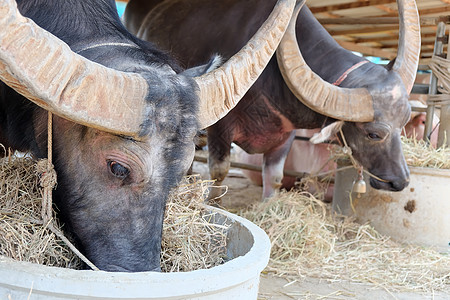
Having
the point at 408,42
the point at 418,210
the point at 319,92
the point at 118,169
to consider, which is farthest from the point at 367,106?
the point at 118,169

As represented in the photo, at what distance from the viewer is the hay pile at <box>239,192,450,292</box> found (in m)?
3.46

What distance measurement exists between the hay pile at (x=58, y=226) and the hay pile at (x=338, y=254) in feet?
3.89

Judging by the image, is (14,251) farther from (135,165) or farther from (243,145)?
(243,145)

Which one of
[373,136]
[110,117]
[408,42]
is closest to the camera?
[110,117]

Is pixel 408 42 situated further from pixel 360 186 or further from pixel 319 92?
pixel 360 186

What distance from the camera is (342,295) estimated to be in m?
3.16

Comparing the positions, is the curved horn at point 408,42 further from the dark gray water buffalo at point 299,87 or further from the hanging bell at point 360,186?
the hanging bell at point 360,186

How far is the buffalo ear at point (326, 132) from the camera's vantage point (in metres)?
4.05

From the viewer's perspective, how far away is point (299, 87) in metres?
3.85

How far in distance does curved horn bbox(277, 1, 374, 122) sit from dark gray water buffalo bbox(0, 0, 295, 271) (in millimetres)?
1615

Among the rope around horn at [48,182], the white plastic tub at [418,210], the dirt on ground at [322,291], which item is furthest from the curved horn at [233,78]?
the white plastic tub at [418,210]

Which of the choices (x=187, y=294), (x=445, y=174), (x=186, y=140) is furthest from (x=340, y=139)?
(x=187, y=294)

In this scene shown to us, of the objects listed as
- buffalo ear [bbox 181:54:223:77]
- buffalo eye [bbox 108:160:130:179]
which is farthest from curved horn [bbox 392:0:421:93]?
buffalo eye [bbox 108:160:130:179]

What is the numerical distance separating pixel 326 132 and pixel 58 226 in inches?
102
